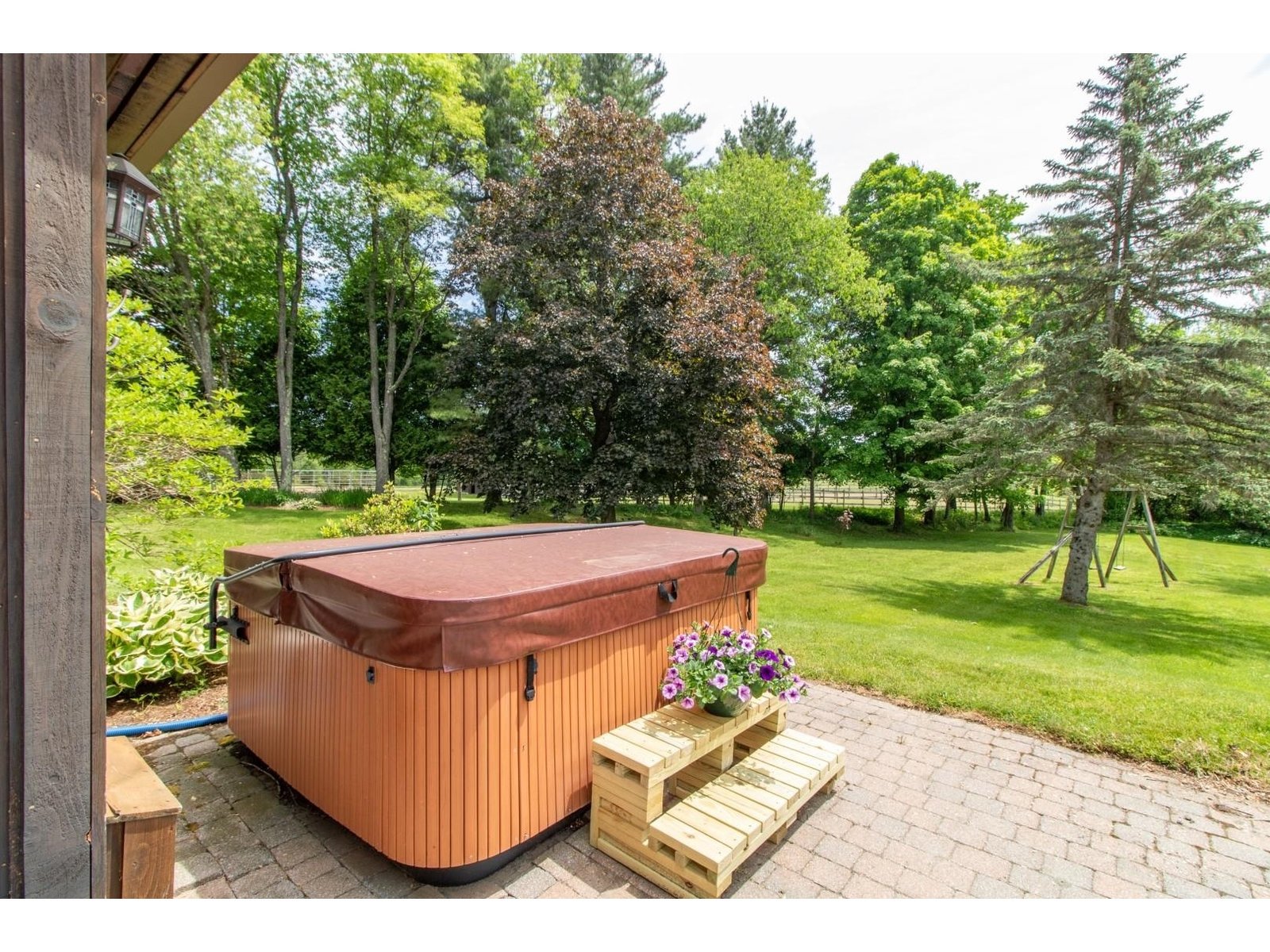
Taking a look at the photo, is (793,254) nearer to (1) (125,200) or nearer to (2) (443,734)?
(1) (125,200)

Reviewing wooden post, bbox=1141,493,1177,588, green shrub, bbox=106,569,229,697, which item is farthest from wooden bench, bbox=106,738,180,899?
wooden post, bbox=1141,493,1177,588

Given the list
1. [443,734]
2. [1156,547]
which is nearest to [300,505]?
[443,734]

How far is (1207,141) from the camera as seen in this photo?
21.7 ft

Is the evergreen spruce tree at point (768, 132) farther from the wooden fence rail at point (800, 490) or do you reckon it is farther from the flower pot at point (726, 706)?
the flower pot at point (726, 706)

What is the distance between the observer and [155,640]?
3.73 meters

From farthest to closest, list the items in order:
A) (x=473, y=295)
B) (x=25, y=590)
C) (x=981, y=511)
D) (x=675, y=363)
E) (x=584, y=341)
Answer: (x=981, y=511)
(x=473, y=295)
(x=675, y=363)
(x=584, y=341)
(x=25, y=590)

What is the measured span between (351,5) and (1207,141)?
9.27 m

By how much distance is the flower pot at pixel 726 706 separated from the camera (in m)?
2.53

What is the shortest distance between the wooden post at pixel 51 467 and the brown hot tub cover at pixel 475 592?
719mm

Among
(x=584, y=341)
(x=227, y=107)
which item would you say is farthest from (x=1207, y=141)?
(x=227, y=107)

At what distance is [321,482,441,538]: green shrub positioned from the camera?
6059 mm

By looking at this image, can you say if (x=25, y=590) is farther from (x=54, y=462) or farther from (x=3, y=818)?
(x=3, y=818)

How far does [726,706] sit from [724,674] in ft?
0.54

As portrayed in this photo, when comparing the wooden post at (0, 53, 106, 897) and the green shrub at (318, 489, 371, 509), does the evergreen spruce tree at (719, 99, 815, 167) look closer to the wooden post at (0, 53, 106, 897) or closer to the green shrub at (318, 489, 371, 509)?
the green shrub at (318, 489, 371, 509)
